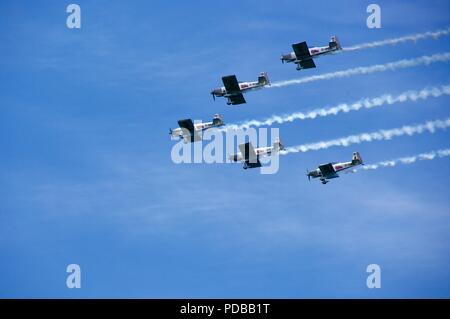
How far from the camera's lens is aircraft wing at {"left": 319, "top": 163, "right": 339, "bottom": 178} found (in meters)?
116

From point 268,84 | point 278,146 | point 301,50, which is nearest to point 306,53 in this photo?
point 301,50

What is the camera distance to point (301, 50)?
116 metres

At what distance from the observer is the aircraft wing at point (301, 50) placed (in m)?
116

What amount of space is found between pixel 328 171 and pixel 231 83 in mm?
11641

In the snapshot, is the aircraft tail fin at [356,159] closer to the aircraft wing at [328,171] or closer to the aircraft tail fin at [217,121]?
the aircraft wing at [328,171]

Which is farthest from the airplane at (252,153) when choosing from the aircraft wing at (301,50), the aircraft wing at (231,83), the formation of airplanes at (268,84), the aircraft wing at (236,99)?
the aircraft wing at (301,50)

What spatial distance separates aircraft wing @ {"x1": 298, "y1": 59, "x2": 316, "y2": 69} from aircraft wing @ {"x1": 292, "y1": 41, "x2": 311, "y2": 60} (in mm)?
374

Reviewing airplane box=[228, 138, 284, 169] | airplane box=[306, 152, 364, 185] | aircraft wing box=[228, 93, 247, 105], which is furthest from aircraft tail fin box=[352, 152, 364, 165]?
aircraft wing box=[228, 93, 247, 105]

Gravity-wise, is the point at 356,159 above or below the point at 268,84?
below

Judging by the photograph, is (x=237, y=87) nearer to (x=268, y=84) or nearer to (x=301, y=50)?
(x=268, y=84)
